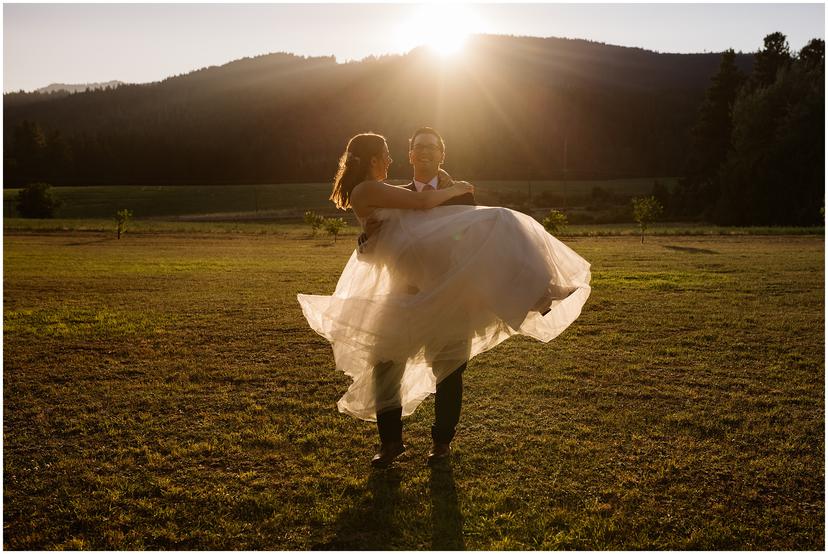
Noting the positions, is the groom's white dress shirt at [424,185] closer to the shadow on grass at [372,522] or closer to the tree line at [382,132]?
the shadow on grass at [372,522]

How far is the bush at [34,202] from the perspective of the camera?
80.1 metres

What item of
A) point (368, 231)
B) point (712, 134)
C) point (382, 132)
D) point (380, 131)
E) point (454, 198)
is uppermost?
point (380, 131)

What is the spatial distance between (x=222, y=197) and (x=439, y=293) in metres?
107

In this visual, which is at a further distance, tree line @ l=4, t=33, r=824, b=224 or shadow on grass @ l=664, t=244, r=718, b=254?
tree line @ l=4, t=33, r=824, b=224

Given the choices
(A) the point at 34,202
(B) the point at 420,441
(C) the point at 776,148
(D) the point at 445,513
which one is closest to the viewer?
(D) the point at 445,513

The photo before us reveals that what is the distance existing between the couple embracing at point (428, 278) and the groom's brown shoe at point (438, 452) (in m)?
0.50

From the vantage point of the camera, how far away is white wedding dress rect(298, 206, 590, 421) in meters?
4.50

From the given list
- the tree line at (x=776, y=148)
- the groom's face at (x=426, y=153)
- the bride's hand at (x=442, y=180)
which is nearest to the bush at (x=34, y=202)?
the tree line at (x=776, y=148)

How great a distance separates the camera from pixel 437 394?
516 centimetres

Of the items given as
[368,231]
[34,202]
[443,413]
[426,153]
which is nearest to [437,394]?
[443,413]

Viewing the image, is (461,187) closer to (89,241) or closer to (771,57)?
(89,241)

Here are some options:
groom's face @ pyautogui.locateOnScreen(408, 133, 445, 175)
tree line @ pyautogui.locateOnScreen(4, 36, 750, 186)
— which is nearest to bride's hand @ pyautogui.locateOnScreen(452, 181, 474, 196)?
groom's face @ pyautogui.locateOnScreen(408, 133, 445, 175)

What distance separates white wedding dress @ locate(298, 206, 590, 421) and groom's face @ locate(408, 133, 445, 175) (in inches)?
13.0

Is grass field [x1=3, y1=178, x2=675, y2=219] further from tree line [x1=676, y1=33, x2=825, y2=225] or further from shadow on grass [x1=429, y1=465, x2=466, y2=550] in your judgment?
shadow on grass [x1=429, y1=465, x2=466, y2=550]
